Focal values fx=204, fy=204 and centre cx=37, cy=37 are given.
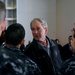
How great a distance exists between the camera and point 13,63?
1.22 m

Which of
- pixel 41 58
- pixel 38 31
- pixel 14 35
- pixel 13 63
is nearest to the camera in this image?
pixel 13 63

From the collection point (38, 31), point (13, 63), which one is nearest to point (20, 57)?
point (13, 63)

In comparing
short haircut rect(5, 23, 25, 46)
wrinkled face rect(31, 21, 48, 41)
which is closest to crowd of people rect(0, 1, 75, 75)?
short haircut rect(5, 23, 25, 46)

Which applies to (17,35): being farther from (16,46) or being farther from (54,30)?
(54,30)

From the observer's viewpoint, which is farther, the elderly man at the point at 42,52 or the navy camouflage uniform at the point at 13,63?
the elderly man at the point at 42,52

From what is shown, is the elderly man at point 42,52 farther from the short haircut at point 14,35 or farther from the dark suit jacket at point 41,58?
the short haircut at point 14,35

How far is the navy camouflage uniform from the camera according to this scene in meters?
1.19

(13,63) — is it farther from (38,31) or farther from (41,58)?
(38,31)

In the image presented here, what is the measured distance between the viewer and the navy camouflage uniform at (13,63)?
46.9 inches

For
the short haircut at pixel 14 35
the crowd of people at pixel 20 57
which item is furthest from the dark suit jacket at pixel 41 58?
the short haircut at pixel 14 35

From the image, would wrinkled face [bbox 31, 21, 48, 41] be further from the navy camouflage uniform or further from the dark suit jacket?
the navy camouflage uniform

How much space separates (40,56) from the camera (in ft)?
6.11

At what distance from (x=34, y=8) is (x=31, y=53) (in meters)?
4.61

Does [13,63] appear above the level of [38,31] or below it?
below
